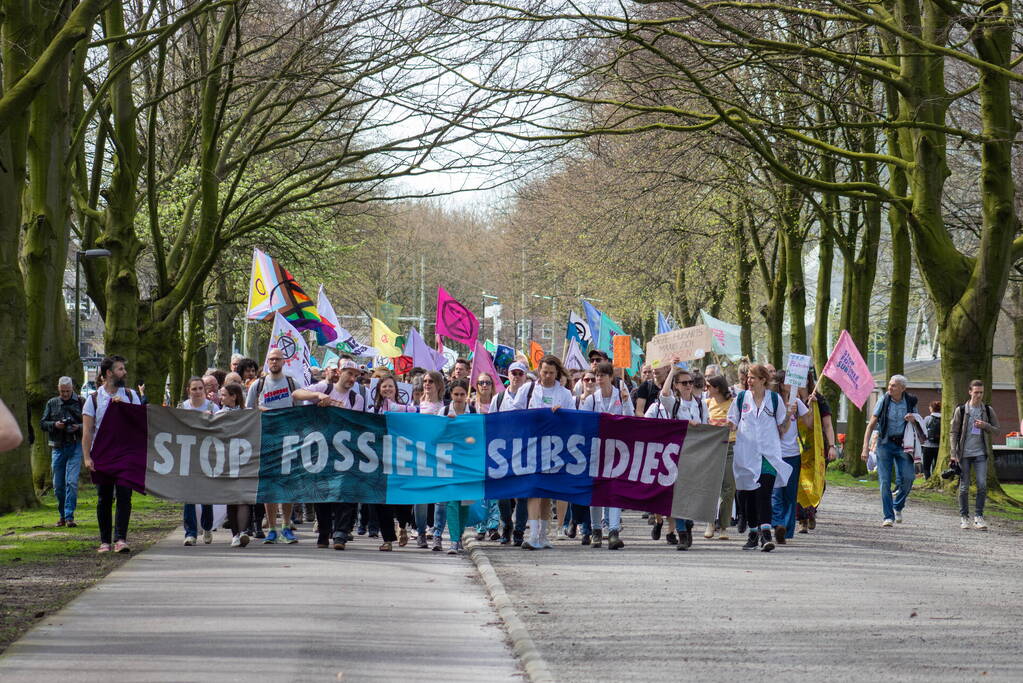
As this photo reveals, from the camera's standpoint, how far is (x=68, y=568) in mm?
11742

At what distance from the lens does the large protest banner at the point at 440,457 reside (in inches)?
551

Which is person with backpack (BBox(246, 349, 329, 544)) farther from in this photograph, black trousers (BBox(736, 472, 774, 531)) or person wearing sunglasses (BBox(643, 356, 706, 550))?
black trousers (BBox(736, 472, 774, 531))

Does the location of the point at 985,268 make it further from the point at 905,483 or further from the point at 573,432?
the point at 573,432

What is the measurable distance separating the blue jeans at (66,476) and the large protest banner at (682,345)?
24.0ft

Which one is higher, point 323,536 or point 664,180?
point 664,180

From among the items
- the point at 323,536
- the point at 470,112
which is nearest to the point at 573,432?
the point at 323,536

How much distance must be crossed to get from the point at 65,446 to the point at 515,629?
8890mm

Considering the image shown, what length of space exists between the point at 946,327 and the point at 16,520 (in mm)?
13352

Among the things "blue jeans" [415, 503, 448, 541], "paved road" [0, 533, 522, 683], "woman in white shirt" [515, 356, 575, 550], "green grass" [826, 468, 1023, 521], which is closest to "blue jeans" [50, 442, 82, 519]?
"paved road" [0, 533, 522, 683]

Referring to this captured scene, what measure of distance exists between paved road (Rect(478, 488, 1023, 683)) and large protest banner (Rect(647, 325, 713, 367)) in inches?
149

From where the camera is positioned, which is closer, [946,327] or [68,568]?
[68,568]

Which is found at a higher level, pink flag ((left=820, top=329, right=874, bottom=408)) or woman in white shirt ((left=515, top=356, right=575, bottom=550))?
pink flag ((left=820, top=329, right=874, bottom=408))

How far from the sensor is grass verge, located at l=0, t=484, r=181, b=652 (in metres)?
9.54

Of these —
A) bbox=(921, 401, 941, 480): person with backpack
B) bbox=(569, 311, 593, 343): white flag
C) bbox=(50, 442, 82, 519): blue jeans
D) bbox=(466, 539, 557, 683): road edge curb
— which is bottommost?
bbox=(466, 539, 557, 683): road edge curb
